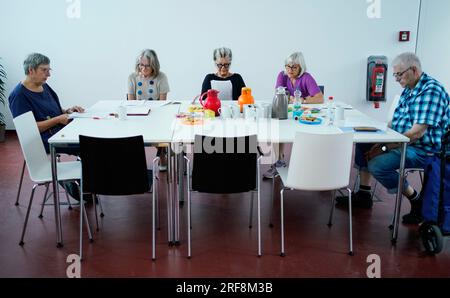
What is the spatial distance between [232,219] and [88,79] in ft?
10.7

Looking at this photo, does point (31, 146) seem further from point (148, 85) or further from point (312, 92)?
point (312, 92)

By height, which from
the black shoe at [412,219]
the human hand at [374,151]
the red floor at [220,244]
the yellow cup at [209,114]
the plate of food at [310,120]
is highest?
the yellow cup at [209,114]

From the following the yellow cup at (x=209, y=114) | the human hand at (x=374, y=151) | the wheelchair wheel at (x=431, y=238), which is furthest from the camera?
the yellow cup at (x=209, y=114)

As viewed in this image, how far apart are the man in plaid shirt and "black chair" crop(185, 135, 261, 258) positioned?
955 mm

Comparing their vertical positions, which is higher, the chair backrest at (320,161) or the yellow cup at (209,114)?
the yellow cup at (209,114)

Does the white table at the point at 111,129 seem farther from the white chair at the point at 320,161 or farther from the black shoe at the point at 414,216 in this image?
the black shoe at the point at 414,216

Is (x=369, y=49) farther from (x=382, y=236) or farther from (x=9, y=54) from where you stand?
(x=9, y=54)

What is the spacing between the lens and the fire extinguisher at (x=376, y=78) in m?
5.71

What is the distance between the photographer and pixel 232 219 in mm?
3354

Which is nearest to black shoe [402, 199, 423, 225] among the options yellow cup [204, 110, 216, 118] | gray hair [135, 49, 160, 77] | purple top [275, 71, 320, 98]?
purple top [275, 71, 320, 98]

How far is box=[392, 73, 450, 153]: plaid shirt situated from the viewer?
3.00 metres

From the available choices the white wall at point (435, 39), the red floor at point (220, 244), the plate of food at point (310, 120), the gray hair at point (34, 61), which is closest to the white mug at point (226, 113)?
the plate of food at point (310, 120)
